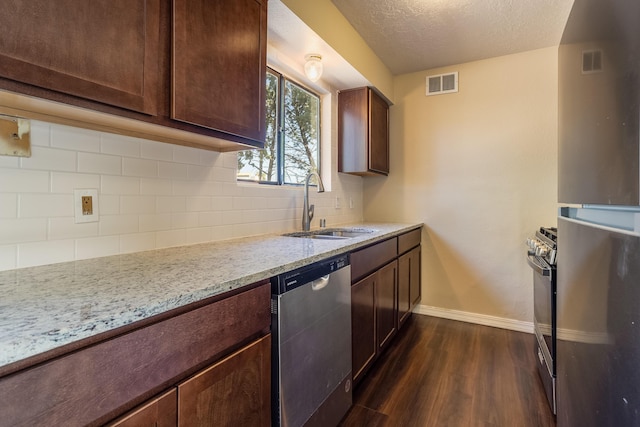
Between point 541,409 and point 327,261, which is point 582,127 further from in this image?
point 541,409

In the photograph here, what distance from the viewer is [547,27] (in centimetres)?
234

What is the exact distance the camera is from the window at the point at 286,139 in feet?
6.93

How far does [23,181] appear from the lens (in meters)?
1.00

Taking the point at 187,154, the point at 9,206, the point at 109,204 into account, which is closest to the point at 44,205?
the point at 9,206

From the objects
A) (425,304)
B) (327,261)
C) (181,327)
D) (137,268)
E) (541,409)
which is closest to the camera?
(181,327)

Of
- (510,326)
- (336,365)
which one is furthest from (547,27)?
(336,365)

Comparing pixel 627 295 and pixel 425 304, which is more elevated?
pixel 627 295

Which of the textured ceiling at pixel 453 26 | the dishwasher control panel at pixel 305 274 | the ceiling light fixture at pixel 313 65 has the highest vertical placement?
the textured ceiling at pixel 453 26

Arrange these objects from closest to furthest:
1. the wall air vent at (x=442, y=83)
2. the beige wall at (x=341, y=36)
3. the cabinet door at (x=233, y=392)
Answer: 1. the cabinet door at (x=233, y=392)
2. the beige wall at (x=341, y=36)
3. the wall air vent at (x=442, y=83)

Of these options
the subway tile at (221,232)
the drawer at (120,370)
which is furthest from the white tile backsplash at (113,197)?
the drawer at (120,370)

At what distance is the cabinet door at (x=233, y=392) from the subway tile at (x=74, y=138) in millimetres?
911

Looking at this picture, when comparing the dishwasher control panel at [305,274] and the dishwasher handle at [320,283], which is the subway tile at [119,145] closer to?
the dishwasher control panel at [305,274]

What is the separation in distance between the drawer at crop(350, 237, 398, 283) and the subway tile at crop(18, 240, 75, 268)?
1.20 meters

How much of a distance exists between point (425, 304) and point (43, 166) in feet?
10.3
